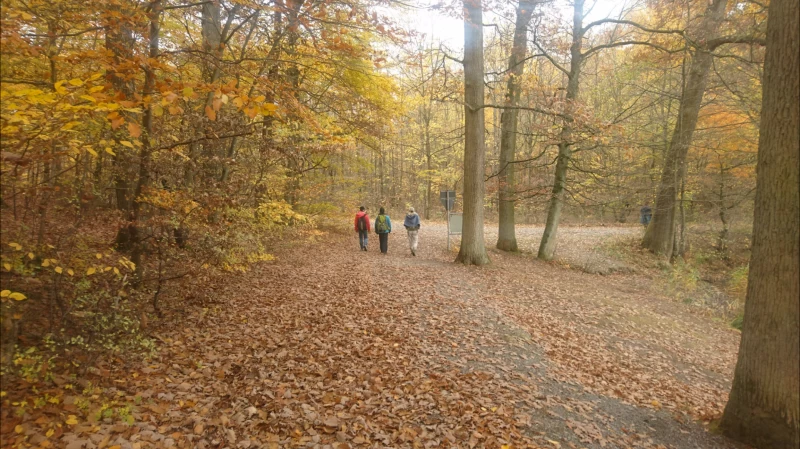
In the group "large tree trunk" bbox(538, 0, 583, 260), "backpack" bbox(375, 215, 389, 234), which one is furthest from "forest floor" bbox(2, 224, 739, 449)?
"large tree trunk" bbox(538, 0, 583, 260)

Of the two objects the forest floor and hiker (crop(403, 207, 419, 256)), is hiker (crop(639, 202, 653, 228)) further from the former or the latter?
hiker (crop(403, 207, 419, 256))

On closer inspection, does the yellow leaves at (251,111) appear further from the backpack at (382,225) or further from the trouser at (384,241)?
the trouser at (384,241)

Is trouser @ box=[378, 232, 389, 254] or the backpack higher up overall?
the backpack

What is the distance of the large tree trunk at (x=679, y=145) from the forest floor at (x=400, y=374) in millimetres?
7411

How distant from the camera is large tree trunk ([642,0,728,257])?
1425 cm

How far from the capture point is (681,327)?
31.2 ft

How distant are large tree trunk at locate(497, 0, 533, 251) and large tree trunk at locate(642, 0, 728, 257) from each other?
5.74 metres

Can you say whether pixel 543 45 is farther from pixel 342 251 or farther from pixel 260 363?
pixel 260 363

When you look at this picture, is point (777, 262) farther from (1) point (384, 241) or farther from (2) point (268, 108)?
(1) point (384, 241)

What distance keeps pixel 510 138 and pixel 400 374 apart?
41.0ft

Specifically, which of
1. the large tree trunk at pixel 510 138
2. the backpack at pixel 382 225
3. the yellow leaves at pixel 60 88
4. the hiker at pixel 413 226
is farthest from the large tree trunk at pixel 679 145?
the yellow leaves at pixel 60 88

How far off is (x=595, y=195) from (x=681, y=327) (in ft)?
27.4

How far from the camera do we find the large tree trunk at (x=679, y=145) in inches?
561

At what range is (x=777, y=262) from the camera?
4027 mm
